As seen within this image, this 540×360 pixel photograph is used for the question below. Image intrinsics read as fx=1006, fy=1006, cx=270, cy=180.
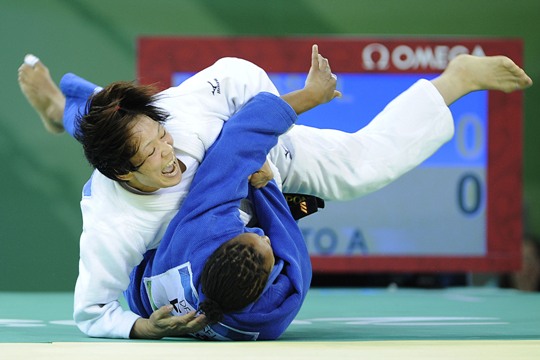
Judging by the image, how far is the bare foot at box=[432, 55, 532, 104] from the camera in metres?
3.33

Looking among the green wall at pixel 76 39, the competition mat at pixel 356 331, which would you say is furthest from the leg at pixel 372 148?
the green wall at pixel 76 39

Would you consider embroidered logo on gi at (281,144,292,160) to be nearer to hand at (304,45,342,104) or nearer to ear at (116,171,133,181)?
Answer: hand at (304,45,342,104)

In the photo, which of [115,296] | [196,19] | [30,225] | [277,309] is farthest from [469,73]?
[30,225]

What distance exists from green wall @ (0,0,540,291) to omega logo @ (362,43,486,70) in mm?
572

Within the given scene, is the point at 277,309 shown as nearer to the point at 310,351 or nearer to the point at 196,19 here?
the point at 310,351

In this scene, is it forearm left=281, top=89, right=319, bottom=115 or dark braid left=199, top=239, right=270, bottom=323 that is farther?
forearm left=281, top=89, right=319, bottom=115

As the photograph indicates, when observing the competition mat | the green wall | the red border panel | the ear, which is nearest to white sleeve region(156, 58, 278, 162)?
the ear

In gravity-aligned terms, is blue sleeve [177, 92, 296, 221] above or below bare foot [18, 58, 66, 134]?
below

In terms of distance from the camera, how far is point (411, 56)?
5.70m

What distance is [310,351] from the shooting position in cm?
220

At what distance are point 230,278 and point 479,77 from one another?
132 centimetres

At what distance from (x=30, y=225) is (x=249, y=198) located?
11.6 feet

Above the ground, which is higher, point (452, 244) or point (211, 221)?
point (211, 221)

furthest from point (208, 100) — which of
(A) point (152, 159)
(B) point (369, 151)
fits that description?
(B) point (369, 151)
